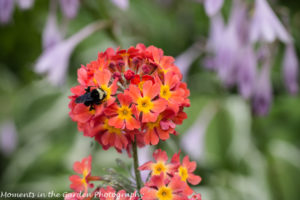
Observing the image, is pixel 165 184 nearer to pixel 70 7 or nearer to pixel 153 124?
pixel 153 124

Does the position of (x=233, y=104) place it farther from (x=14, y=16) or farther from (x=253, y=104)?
(x=14, y=16)

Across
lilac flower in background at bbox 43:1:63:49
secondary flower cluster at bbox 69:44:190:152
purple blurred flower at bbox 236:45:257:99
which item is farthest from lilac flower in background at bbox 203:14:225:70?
secondary flower cluster at bbox 69:44:190:152

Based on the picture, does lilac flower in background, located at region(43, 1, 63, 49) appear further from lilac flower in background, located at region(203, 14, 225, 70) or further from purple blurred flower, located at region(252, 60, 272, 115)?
purple blurred flower, located at region(252, 60, 272, 115)

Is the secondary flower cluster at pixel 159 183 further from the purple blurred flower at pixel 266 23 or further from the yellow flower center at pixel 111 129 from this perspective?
the purple blurred flower at pixel 266 23

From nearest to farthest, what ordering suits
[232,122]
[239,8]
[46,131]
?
[239,8], [232,122], [46,131]

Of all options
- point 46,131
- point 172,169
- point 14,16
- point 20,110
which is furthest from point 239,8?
point 14,16

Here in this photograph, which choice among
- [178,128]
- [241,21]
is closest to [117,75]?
[241,21]
